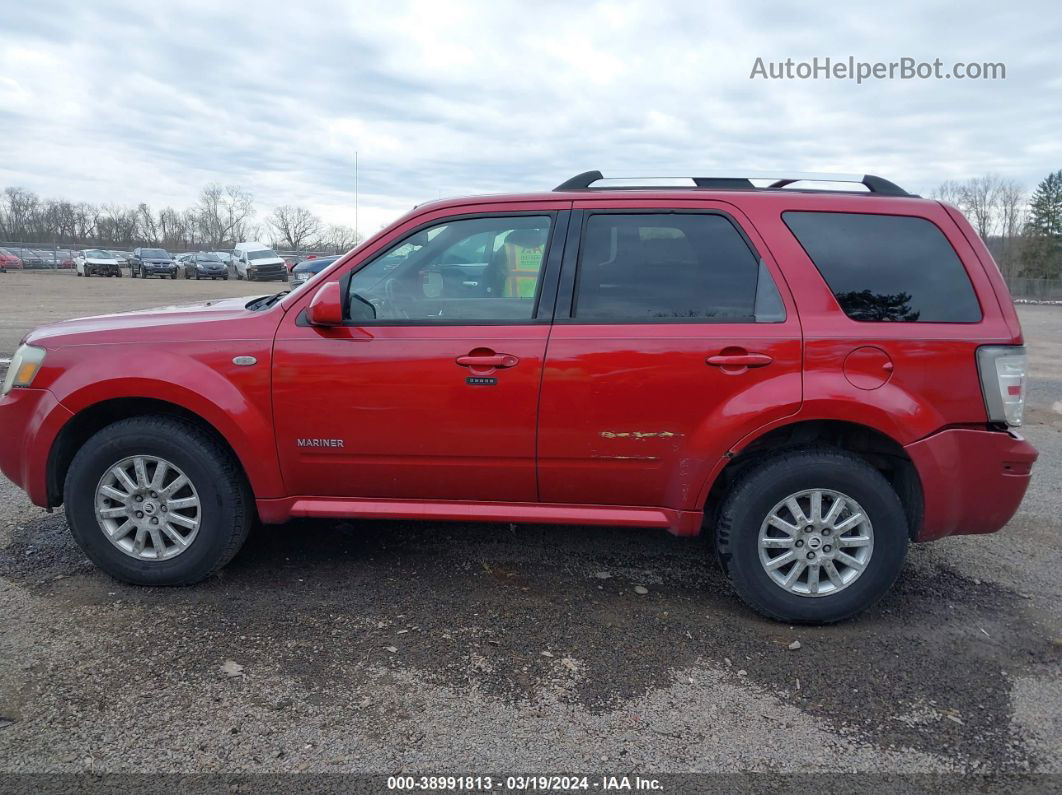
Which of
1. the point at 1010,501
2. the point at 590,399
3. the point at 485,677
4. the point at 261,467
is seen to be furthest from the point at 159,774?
the point at 1010,501

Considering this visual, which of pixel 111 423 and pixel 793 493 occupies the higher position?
pixel 111 423

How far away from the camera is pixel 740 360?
3.43 meters

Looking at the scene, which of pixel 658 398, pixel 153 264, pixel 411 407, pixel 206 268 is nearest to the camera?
pixel 658 398

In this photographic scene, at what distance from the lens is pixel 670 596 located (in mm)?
3854

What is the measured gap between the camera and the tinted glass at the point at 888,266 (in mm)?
3459

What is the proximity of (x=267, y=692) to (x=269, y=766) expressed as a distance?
445mm

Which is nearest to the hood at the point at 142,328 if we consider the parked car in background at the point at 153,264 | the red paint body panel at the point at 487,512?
the red paint body panel at the point at 487,512

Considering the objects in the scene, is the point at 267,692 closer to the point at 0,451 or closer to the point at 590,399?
the point at 590,399

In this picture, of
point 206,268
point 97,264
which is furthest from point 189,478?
point 206,268

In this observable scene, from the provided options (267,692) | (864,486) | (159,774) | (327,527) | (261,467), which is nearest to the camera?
(159,774)

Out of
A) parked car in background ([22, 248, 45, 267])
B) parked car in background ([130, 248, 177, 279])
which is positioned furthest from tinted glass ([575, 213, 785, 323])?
parked car in background ([22, 248, 45, 267])

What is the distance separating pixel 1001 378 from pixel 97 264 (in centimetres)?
4530

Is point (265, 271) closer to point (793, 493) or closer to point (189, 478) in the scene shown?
point (189, 478)

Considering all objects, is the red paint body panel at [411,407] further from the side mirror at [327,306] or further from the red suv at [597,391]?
the side mirror at [327,306]
